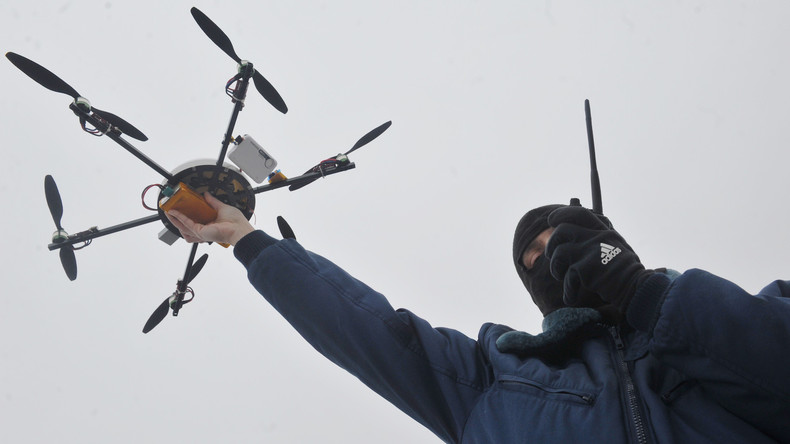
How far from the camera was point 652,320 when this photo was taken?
235 centimetres

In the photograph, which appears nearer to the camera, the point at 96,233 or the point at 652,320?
the point at 652,320

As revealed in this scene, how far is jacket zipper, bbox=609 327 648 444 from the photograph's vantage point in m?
2.29

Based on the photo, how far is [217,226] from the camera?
12.1ft

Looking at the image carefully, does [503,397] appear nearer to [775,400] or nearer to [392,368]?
[392,368]

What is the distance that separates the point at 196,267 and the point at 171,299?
1.01ft

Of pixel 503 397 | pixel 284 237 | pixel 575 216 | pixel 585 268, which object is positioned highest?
pixel 284 237

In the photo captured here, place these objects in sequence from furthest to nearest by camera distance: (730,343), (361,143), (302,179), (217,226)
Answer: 1. (361,143)
2. (302,179)
3. (217,226)
4. (730,343)

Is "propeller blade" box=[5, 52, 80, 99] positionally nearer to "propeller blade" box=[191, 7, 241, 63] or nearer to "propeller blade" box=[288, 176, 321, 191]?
"propeller blade" box=[191, 7, 241, 63]

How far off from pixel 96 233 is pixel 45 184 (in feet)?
2.19

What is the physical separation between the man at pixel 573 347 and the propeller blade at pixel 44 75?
55.3 inches

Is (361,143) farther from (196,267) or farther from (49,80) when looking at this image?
(49,80)

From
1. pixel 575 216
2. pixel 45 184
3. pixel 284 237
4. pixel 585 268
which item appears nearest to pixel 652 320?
pixel 585 268

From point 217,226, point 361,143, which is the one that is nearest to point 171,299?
point 217,226

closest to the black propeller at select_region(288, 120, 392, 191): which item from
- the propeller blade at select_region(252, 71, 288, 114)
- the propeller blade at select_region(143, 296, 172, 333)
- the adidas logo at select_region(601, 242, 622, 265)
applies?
the propeller blade at select_region(252, 71, 288, 114)
